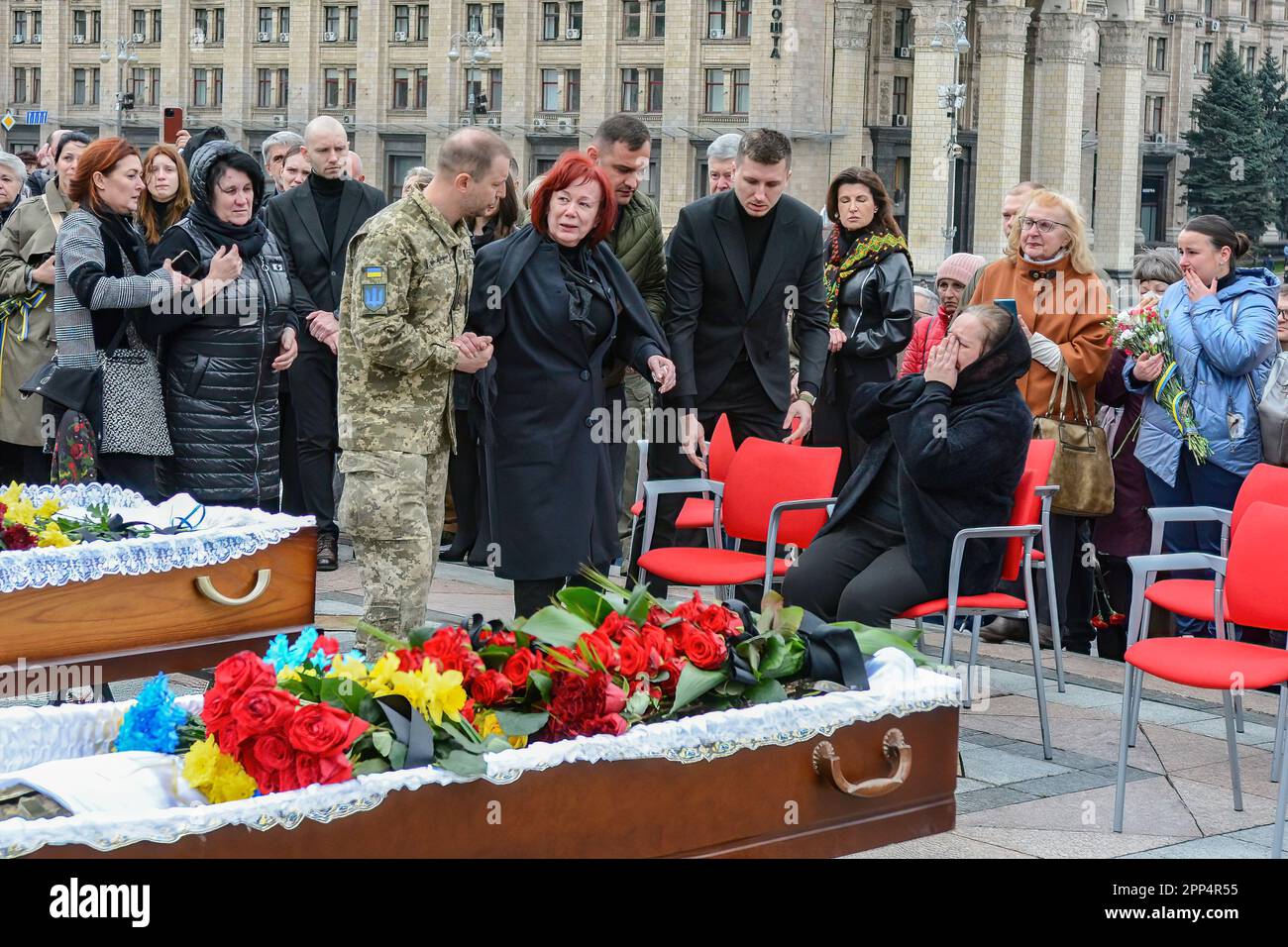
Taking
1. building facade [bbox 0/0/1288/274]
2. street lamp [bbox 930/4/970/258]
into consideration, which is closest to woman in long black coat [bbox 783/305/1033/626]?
street lamp [bbox 930/4/970/258]

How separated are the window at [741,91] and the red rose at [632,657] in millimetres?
67212

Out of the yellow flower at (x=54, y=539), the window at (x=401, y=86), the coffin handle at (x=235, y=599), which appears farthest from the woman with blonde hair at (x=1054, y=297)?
the window at (x=401, y=86)

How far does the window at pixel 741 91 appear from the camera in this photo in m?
69.3

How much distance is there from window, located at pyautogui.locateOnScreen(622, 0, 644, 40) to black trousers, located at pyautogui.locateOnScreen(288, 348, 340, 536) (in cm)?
6362

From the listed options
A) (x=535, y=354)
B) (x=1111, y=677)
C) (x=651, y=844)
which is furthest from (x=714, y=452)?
(x=651, y=844)

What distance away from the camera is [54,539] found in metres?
5.32

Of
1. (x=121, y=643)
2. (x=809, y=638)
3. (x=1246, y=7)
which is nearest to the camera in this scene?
(x=809, y=638)

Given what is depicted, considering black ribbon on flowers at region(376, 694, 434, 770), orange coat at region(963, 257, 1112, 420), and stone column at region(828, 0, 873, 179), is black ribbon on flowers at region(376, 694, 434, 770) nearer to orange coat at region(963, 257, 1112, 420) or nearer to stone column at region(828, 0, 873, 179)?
orange coat at region(963, 257, 1112, 420)

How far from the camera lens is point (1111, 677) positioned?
26.7 ft

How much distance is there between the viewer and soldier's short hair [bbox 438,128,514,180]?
20.5 ft

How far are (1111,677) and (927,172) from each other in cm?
6080

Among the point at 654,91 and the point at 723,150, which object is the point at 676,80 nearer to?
the point at 654,91

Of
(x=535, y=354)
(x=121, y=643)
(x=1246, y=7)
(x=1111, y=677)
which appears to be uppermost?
(x=1246, y=7)
